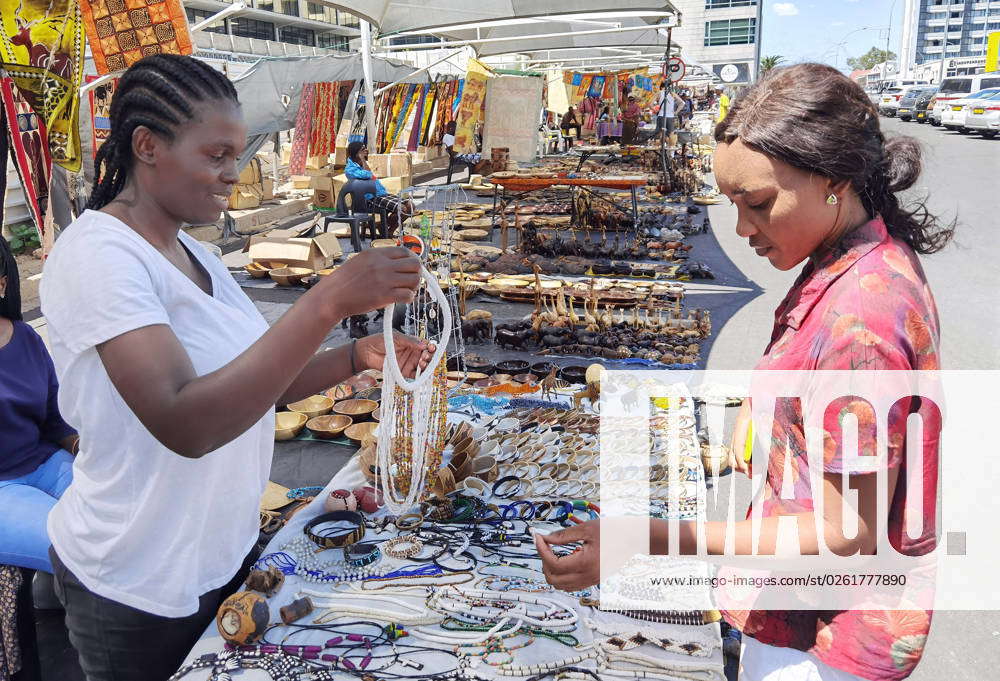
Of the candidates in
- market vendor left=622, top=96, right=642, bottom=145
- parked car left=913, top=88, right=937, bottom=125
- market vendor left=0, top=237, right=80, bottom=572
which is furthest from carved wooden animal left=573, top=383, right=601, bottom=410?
parked car left=913, top=88, right=937, bottom=125

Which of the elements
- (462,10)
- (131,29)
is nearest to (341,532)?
(131,29)

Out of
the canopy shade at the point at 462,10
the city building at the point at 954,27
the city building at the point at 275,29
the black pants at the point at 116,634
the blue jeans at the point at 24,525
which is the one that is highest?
the city building at the point at 954,27

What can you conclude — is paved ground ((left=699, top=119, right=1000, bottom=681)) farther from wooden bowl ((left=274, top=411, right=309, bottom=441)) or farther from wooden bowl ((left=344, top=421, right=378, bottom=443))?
wooden bowl ((left=274, top=411, right=309, bottom=441))

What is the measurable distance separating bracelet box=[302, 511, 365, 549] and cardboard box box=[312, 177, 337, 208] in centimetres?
861

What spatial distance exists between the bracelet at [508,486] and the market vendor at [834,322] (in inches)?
65.2

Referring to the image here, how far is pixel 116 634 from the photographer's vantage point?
1344mm

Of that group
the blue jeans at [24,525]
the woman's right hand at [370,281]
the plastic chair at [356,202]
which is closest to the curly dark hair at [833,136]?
the woman's right hand at [370,281]

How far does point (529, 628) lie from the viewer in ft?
6.82

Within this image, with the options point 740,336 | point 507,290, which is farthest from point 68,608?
point 507,290

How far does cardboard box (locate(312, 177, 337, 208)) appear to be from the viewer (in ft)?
34.3

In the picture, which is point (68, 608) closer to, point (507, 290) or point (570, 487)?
point (570, 487)

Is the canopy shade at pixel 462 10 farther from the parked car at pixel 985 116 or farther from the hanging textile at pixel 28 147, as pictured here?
the parked car at pixel 985 116

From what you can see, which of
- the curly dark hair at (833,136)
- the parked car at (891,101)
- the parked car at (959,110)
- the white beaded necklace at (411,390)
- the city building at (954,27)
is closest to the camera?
the curly dark hair at (833,136)

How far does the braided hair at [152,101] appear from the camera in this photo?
121 cm
